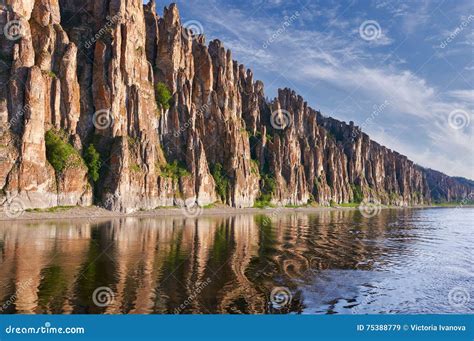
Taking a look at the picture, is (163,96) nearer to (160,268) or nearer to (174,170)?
(174,170)

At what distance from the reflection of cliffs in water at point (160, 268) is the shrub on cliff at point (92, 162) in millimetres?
60629

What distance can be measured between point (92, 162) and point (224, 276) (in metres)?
102

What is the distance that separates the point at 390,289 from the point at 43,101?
112294mm

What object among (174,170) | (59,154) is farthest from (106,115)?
(174,170)

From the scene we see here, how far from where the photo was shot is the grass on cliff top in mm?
117500

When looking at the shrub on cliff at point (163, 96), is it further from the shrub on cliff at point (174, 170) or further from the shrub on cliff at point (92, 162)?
the shrub on cliff at point (92, 162)

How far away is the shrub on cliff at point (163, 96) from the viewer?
17212cm

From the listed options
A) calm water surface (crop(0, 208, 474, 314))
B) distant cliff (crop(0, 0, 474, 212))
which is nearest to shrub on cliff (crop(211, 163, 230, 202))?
distant cliff (crop(0, 0, 474, 212))

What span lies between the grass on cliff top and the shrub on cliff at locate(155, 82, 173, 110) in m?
55.2

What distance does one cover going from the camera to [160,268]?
3969 cm

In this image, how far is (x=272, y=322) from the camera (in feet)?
65.7

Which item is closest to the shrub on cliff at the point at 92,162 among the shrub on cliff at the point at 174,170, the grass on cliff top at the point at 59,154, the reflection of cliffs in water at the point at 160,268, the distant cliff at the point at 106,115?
the distant cliff at the point at 106,115

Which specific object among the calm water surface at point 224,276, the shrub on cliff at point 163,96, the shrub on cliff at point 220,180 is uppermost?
the shrub on cliff at point 163,96

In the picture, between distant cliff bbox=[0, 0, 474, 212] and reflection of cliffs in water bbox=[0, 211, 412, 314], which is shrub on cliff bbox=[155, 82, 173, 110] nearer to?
distant cliff bbox=[0, 0, 474, 212]
